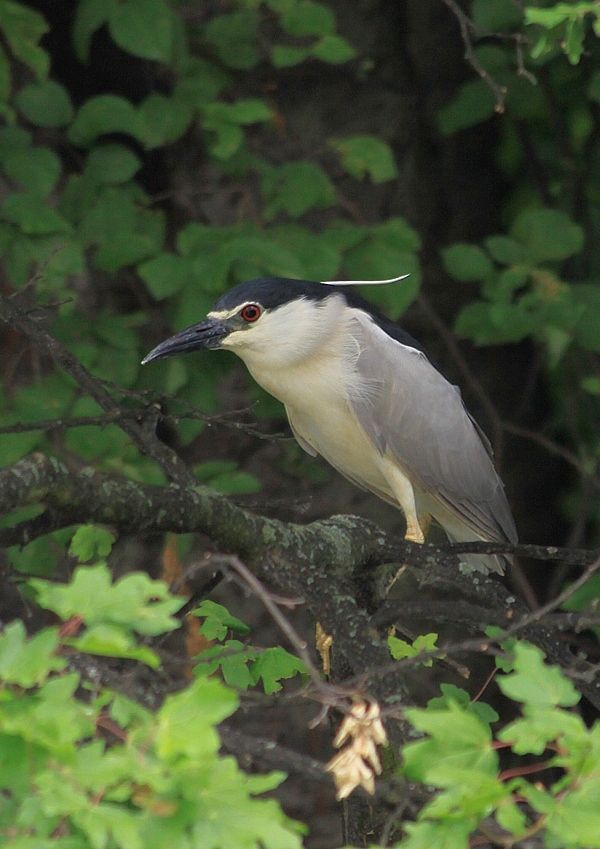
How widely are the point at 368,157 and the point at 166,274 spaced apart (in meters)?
0.69

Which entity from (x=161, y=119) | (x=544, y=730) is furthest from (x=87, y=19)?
(x=544, y=730)

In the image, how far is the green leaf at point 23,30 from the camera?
3.06 meters

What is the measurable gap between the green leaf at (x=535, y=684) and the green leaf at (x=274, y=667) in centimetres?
72

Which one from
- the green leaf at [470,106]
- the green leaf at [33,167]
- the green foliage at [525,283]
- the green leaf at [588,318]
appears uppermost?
the green leaf at [33,167]

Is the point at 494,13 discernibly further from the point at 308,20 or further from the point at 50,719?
the point at 50,719

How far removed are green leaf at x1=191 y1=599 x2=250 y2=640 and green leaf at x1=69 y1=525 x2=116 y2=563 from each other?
0.55ft

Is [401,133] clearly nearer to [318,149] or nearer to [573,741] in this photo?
[318,149]

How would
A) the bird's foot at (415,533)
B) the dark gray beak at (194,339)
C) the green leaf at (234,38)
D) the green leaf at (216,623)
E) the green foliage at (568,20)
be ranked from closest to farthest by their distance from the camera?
the green leaf at (216,623) → the green foliage at (568,20) → the dark gray beak at (194,339) → the bird's foot at (415,533) → the green leaf at (234,38)

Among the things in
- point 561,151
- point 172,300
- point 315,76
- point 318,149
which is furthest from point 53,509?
point 561,151

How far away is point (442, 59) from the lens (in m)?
3.87

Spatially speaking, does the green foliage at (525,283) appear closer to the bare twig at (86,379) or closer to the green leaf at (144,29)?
the green leaf at (144,29)

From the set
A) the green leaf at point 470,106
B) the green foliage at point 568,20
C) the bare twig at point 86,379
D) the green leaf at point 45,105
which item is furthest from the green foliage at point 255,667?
the green leaf at point 470,106

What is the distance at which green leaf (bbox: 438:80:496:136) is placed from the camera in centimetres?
367

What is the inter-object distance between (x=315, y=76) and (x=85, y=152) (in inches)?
28.4
